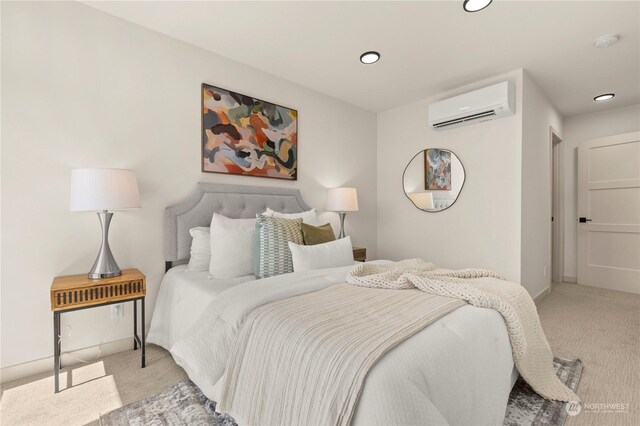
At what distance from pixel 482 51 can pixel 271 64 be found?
191 cm

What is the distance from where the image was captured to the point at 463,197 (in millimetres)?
3525

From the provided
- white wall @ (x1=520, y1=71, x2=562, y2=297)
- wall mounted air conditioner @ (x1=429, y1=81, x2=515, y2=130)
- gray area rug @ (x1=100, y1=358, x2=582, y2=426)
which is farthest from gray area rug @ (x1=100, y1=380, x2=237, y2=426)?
wall mounted air conditioner @ (x1=429, y1=81, x2=515, y2=130)

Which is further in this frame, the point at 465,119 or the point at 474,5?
the point at 465,119

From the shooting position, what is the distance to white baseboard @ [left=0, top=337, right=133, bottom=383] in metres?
1.88

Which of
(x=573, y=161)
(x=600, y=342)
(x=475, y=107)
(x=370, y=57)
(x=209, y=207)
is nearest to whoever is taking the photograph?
(x=600, y=342)

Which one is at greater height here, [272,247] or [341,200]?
[341,200]

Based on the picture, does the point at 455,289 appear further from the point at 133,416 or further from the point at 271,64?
the point at 271,64

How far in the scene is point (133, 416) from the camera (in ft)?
5.09

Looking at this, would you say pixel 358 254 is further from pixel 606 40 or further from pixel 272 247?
pixel 606 40

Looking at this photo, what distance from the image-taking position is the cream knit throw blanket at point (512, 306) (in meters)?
1.49

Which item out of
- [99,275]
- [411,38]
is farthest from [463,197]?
[99,275]

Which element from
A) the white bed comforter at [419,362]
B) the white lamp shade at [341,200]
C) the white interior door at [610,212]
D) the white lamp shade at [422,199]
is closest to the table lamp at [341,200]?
the white lamp shade at [341,200]

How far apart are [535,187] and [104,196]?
157 inches

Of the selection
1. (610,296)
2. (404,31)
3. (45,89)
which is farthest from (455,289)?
(610,296)
